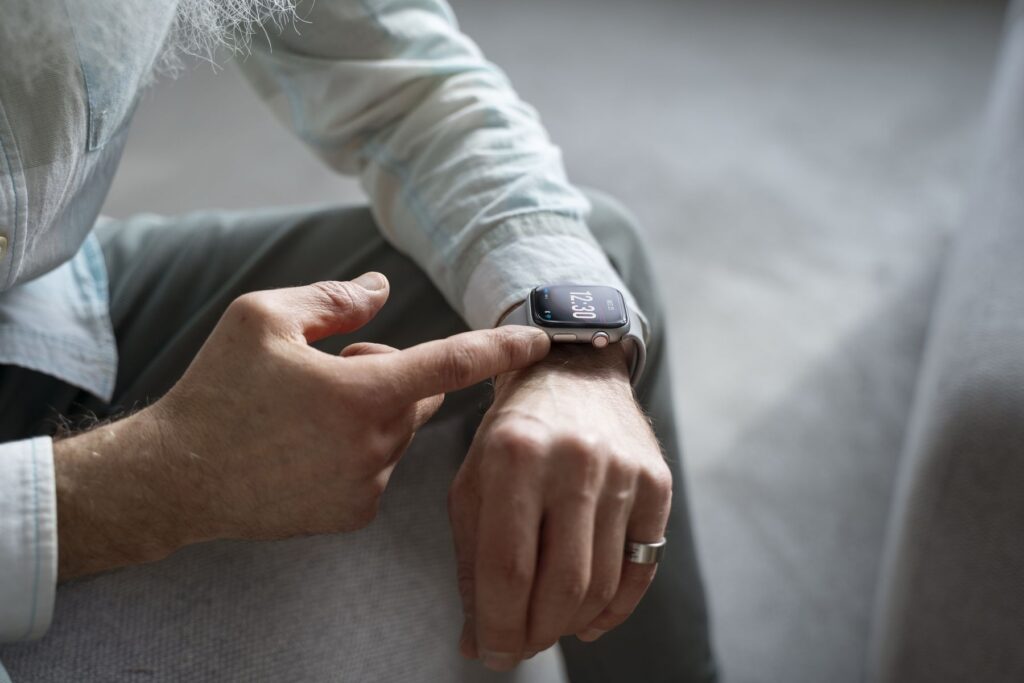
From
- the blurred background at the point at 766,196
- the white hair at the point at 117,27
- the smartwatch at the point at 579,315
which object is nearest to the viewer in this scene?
the white hair at the point at 117,27

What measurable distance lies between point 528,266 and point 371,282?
0.43ft

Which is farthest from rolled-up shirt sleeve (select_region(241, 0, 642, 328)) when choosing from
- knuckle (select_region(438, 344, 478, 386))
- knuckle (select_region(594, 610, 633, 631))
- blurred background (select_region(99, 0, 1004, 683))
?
blurred background (select_region(99, 0, 1004, 683))

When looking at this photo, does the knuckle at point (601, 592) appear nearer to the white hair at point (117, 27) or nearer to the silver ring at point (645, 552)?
the silver ring at point (645, 552)

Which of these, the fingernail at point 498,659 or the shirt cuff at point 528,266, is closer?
the fingernail at point 498,659

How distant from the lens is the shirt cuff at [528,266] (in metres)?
0.71

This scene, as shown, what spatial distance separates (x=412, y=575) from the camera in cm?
70

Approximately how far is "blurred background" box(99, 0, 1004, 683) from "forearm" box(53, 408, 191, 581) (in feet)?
2.40

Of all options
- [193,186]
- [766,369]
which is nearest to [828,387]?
[766,369]

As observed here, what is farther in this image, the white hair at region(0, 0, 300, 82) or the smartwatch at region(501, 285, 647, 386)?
the smartwatch at region(501, 285, 647, 386)

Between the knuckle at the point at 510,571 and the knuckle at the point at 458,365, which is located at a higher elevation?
the knuckle at the point at 458,365

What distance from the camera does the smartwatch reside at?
0.65m

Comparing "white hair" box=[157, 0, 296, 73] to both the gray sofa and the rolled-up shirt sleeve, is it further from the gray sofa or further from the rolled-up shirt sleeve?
the gray sofa

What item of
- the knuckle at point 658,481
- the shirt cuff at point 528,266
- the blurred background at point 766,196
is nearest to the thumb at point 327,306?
the shirt cuff at point 528,266

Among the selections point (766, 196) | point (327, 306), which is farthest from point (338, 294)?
point (766, 196)
